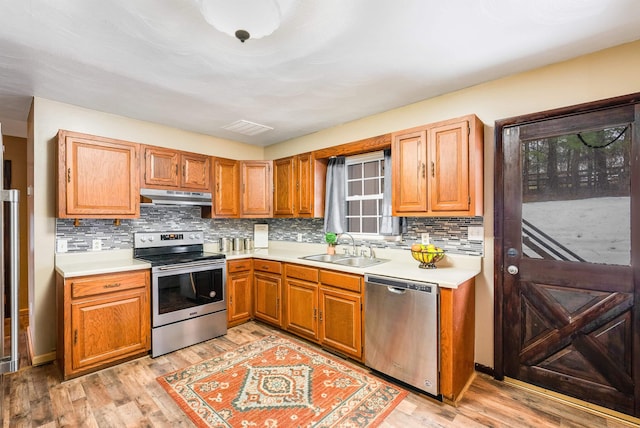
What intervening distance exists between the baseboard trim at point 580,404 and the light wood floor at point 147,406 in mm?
36

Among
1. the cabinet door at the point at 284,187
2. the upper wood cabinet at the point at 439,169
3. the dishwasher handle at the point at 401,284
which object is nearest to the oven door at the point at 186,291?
the cabinet door at the point at 284,187

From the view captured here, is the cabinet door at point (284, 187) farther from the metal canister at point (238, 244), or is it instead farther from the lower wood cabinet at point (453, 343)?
the lower wood cabinet at point (453, 343)

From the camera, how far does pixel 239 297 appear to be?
369cm

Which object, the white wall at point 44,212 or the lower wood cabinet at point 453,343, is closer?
the lower wood cabinet at point 453,343

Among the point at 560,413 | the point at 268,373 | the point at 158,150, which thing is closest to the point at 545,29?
the point at 560,413

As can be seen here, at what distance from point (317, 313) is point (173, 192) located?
2.01 m

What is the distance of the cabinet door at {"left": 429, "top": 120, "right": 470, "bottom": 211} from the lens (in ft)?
8.08

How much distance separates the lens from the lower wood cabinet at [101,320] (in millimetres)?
2521

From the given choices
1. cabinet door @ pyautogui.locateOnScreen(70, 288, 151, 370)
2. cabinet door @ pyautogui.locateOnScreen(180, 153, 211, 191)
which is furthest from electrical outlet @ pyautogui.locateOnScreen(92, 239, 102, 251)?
cabinet door @ pyautogui.locateOnScreen(180, 153, 211, 191)

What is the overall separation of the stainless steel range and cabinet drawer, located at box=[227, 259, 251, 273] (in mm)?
110

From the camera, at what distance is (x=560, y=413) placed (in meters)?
2.10

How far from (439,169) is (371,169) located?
1.11 m

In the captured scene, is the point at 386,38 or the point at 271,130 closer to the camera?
the point at 386,38

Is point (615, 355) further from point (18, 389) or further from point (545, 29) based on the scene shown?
point (18, 389)
